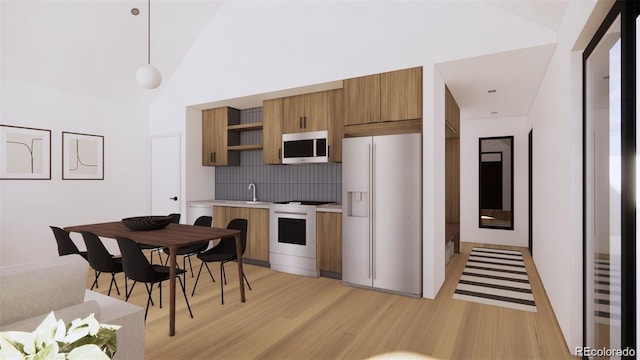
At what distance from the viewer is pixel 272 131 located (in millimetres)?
4945

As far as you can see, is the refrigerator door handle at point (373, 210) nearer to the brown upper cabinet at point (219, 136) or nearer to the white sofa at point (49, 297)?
the white sofa at point (49, 297)

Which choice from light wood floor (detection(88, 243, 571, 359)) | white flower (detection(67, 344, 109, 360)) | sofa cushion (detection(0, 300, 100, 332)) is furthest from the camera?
light wood floor (detection(88, 243, 571, 359))

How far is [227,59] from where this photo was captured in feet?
16.8

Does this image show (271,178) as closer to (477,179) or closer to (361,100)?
(361,100)

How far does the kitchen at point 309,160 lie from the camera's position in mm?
3633

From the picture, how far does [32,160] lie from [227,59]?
121 inches

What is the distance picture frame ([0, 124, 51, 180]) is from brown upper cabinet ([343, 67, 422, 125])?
14.1ft

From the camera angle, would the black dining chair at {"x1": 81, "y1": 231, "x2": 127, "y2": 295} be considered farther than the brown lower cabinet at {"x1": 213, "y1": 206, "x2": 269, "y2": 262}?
→ No

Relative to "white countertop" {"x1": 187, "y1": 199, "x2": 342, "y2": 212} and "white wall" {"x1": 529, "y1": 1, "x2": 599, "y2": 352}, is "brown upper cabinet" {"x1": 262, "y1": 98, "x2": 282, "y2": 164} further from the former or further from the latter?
"white wall" {"x1": 529, "y1": 1, "x2": 599, "y2": 352}

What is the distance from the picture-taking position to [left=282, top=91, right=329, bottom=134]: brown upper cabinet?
4.50m

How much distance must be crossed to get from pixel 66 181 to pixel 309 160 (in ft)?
12.1

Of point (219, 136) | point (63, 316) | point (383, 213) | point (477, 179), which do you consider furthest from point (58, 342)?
point (477, 179)

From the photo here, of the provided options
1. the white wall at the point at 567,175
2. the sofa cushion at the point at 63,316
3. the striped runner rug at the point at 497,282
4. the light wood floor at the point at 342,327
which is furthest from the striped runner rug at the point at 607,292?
the sofa cushion at the point at 63,316

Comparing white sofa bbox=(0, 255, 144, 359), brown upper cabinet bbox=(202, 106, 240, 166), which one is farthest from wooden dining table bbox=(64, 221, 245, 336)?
brown upper cabinet bbox=(202, 106, 240, 166)
